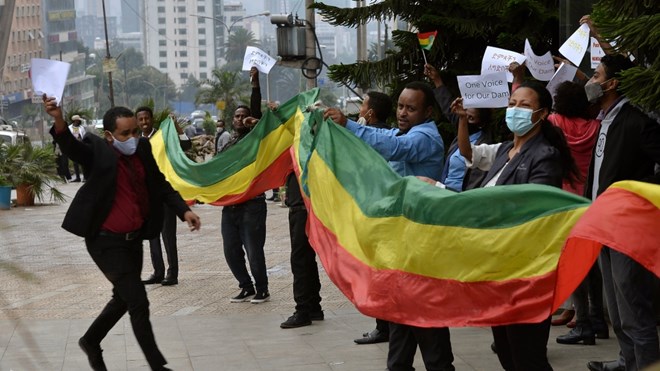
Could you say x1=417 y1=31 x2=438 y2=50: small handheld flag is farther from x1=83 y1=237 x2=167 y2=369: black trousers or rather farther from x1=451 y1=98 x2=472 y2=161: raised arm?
x1=83 y1=237 x2=167 y2=369: black trousers

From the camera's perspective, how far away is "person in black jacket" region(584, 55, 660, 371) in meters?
5.73

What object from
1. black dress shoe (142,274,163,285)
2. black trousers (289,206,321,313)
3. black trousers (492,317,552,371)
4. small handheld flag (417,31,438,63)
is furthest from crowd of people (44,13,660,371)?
black dress shoe (142,274,163,285)

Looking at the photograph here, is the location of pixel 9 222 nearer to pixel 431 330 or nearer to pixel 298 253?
pixel 431 330

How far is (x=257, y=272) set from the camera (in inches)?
425

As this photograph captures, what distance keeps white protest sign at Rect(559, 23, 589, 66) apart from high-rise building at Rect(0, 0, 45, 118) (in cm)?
663

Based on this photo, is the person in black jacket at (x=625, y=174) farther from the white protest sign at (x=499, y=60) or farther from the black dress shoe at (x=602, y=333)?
the black dress shoe at (x=602, y=333)

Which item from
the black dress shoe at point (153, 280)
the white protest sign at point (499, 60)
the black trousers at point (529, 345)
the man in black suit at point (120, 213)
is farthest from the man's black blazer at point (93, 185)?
the black dress shoe at point (153, 280)

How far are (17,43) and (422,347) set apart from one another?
16.4ft

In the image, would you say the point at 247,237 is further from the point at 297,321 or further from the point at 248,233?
Answer: the point at 297,321

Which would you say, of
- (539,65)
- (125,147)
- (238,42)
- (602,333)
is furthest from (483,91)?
(238,42)

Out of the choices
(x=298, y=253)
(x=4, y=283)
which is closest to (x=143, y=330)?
(x=298, y=253)

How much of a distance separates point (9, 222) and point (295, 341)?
7614mm

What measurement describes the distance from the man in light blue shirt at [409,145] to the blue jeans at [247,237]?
3806mm

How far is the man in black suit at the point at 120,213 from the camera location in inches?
274
